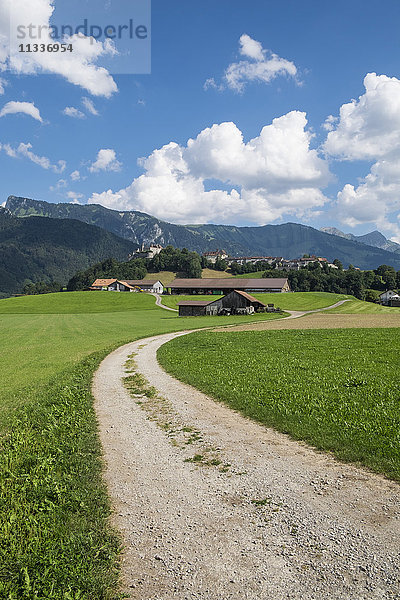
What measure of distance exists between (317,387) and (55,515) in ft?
38.2

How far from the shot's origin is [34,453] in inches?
393

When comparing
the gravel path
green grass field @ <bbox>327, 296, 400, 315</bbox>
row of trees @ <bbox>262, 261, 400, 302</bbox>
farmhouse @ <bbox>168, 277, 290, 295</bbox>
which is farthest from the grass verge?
row of trees @ <bbox>262, 261, 400, 302</bbox>

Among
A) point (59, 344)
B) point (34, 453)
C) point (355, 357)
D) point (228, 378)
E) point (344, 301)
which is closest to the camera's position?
point (34, 453)

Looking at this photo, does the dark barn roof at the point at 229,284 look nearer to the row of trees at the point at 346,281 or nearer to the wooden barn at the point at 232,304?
the row of trees at the point at 346,281

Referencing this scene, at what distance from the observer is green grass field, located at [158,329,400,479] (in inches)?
401

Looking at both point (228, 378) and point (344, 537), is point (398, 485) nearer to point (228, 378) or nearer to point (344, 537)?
point (344, 537)

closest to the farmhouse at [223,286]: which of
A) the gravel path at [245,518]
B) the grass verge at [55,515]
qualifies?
the grass verge at [55,515]

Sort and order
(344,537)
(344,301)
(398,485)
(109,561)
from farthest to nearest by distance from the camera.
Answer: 1. (344,301)
2. (398,485)
3. (344,537)
4. (109,561)

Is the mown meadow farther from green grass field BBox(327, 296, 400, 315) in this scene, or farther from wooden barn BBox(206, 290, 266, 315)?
green grass field BBox(327, 296, 400, 315)

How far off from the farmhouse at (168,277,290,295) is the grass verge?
457ft

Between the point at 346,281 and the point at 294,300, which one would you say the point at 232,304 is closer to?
the point at 294,300

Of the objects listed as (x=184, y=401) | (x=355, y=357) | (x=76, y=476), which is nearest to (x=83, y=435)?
(x=76, y=476)

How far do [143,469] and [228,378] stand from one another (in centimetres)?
995

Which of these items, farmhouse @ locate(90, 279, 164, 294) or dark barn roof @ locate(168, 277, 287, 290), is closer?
dark barn roof @ locate(168, 277, 287, 290)
